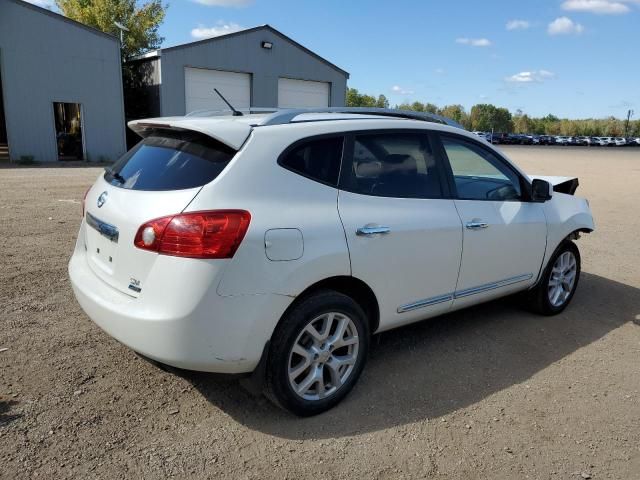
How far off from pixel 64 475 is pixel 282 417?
46.4 inches

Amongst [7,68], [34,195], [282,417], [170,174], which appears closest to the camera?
[170,174]

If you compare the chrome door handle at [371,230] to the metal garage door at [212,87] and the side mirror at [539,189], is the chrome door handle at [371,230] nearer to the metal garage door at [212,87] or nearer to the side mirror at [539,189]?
the side mirror at [539,189]

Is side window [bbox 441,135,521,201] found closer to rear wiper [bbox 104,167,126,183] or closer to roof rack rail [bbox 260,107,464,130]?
roof rack rail [bbox 260,107,464,130]

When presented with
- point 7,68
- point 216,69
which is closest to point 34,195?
point 7,68

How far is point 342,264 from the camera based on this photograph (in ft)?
10.1

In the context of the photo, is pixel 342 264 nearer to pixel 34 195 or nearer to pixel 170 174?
pixel 170 174

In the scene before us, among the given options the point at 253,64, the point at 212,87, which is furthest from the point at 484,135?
the point at 212,87

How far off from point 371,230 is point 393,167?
0.59 meters

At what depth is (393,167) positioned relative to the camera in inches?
141

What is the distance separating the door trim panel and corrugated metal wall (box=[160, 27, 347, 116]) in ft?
68.6

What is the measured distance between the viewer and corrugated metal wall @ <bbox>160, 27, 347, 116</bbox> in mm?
22672

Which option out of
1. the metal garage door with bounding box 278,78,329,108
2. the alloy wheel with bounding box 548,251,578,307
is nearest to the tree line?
the metal garage door with bounding box 278,78,329,108

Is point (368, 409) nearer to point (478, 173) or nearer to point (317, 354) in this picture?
point (317, 354)

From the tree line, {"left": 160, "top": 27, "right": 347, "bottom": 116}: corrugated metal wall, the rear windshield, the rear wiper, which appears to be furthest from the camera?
the tree line
